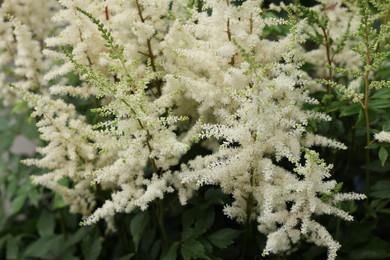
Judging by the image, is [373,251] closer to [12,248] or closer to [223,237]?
[223,237]

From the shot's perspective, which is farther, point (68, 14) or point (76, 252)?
point (76, 252)

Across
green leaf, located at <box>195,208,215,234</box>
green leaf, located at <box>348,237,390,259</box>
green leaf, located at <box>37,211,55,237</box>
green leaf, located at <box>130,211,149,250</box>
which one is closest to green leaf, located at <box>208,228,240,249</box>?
green leaf, located at <box>195,208,215,234</box>

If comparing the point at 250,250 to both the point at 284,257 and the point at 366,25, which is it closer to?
the point at 284,257

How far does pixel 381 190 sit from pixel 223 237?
433mm

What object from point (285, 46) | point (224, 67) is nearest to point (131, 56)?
point (224, 67)

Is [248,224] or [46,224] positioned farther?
[46,224]

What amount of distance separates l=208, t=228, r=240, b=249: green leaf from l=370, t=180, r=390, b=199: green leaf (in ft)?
1.23

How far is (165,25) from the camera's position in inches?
53.9

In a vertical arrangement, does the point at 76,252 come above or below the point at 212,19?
below

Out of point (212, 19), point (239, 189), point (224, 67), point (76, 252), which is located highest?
point (212, 19)

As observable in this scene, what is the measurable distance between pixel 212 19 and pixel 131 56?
0.26m

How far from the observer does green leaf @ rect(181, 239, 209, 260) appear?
1266 millimetres

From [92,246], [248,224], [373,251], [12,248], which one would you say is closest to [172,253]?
[248,224]

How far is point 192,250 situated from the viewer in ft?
4.22
